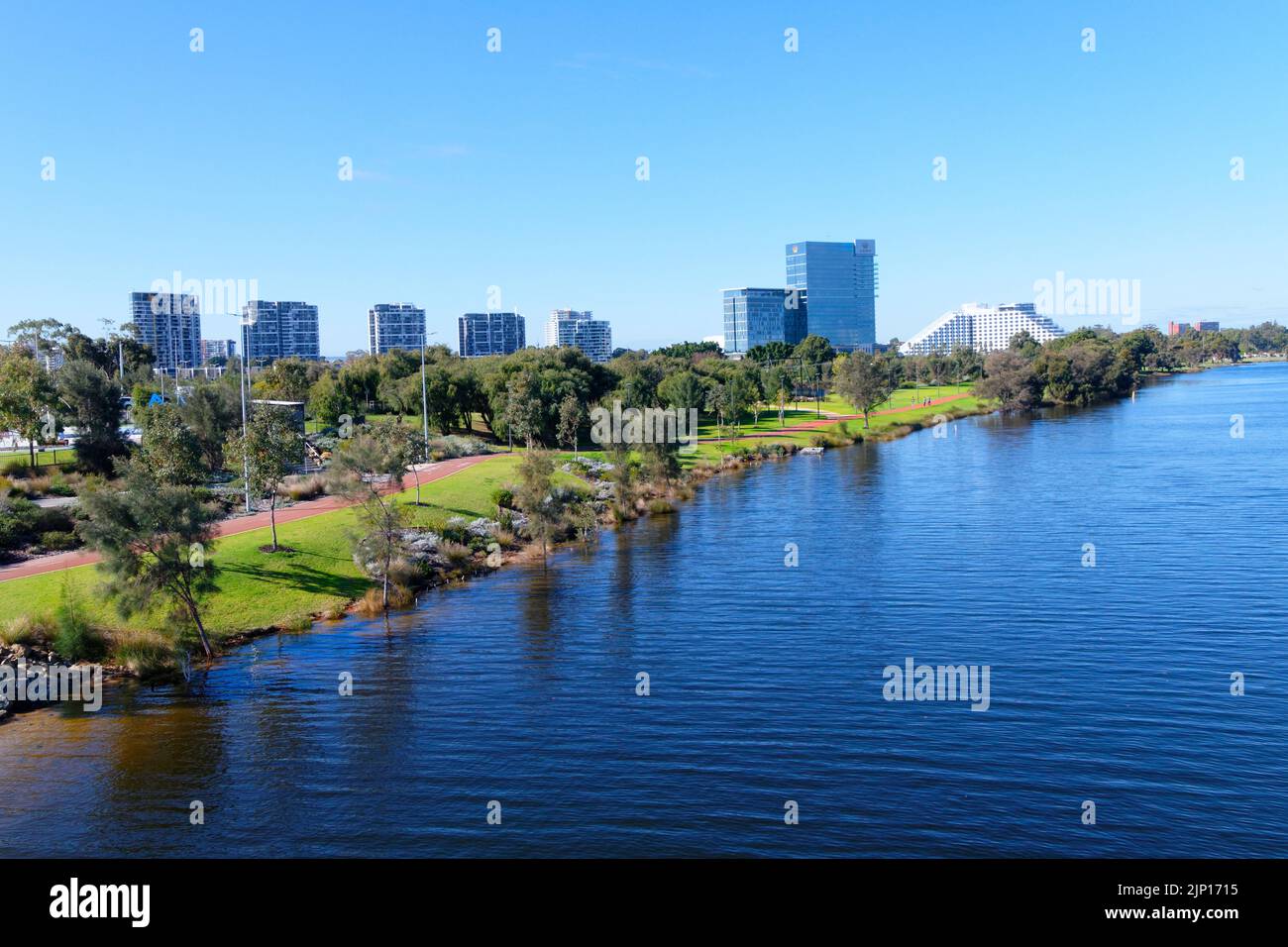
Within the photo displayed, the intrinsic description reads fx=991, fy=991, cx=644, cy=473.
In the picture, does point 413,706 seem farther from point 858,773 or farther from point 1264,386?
point 1264,386

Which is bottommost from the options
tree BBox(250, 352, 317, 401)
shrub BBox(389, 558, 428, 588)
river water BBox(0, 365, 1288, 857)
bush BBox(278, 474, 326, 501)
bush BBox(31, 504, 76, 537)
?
river water BBox(0, 365, 1288, 857)

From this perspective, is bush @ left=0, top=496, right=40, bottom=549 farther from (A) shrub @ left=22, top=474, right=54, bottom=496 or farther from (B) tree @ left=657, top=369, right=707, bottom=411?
(B) tree @ left=657, top=369, right=707, bottom=411

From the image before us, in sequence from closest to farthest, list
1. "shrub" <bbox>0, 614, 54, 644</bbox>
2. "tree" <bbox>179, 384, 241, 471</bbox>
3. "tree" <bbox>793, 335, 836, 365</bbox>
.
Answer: "shrub" <bbox>0, 614, 54, 644</bbox>
"tree" <bbox>179, 384, 241, 471</bbox>
"tree" <bbox>793, 335, 836, 365</bbox>

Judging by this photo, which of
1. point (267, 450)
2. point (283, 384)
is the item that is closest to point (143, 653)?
point (267, 450)

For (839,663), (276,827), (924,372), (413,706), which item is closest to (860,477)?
(839,663)

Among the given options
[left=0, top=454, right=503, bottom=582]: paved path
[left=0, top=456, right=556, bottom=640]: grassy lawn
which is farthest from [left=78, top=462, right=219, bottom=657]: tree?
[left=0, top=454, right=503, bottom=582]: paved path

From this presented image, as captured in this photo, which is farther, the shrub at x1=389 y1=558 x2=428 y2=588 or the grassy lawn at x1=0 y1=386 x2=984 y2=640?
the shrub at x1=389 y1=558 x2=428 y2=588
